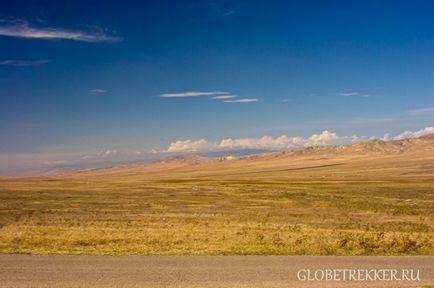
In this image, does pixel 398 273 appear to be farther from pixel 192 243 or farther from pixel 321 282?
pixel 192 243

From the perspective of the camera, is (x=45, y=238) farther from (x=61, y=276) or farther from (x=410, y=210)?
(x=410, y=210)

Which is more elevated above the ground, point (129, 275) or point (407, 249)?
point (129, 275)

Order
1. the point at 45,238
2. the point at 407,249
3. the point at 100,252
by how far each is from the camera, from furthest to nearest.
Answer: the point at 45,238 < the point at 407,249 < the point at 100,252

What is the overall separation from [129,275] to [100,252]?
453 centimetres

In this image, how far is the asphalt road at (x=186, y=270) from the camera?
41.6ft

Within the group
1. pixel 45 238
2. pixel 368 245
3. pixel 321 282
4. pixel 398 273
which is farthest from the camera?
pixel 45 238

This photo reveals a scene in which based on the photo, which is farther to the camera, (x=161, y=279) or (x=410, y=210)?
(x=410, y=210)

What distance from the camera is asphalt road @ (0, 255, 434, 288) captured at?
12682 millimetres

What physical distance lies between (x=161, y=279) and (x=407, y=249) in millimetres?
10650

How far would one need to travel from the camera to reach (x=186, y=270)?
14117mm

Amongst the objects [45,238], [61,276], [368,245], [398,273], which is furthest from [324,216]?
[61,276]

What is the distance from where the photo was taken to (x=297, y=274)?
13.6 m

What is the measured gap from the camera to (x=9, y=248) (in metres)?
18.7

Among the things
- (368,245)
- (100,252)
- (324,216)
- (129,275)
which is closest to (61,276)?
(129,275)
